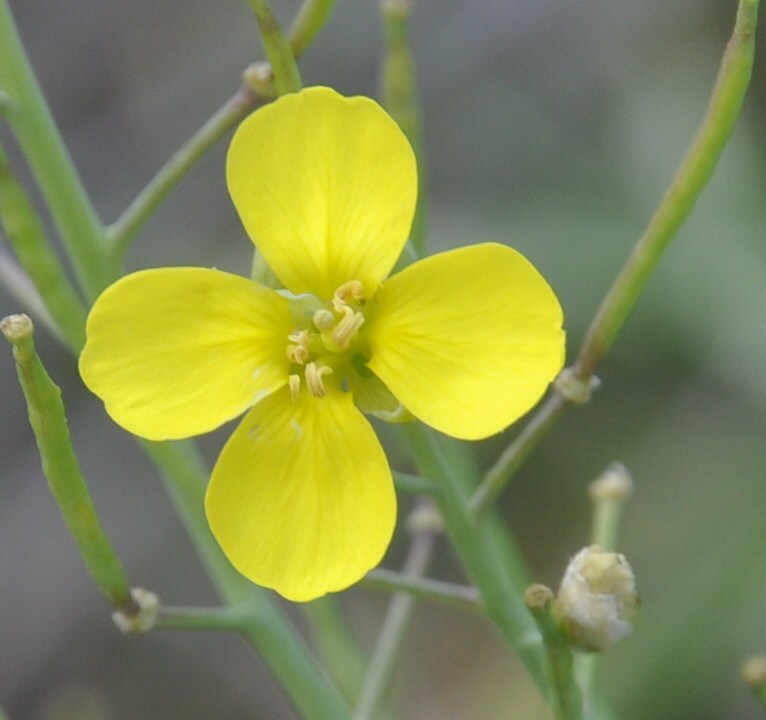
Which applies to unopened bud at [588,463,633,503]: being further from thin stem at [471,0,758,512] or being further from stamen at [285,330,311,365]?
stamen at [285,330,311,365]

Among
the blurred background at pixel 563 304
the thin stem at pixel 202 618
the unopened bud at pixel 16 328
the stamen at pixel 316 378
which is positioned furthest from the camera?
the blurred background at pixel 563 304

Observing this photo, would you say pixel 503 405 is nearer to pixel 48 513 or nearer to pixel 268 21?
pixel 268 21

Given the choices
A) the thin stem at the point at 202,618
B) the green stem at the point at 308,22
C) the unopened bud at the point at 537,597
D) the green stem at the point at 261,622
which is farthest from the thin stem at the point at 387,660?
the green stem at the point at 308,22

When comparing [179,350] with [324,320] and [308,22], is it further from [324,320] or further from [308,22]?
[308,22]

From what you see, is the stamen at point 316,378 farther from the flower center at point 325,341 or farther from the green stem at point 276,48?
the green stem at point 276,48

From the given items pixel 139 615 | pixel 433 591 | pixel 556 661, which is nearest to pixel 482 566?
pixel 433 591
